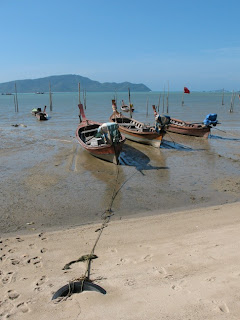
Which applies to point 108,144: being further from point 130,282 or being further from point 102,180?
point 130,282

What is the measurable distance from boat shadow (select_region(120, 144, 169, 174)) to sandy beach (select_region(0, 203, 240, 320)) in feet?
20.2

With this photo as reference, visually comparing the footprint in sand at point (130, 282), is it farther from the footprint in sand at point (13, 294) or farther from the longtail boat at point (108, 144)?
the longtail boat at point (108, 144)

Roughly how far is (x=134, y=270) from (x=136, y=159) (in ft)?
35.5

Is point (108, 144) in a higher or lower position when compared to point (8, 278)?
higher

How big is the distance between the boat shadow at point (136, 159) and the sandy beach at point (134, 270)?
617 cm

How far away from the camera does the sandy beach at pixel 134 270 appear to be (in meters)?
4.03

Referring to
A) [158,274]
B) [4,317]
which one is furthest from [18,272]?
[158,274]

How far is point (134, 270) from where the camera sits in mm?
5137

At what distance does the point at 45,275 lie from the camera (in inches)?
207

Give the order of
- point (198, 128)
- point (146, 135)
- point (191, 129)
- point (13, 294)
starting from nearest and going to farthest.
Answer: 1. point (13, 294)
2. point (146, 135)
3. point (198, 128)
4. point (191, 129)

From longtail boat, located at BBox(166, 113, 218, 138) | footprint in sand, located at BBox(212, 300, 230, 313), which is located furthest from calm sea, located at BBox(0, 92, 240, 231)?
footprint in sand, located at BBox(212, 300, 230, 313)

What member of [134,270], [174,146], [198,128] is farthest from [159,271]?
[198,128]

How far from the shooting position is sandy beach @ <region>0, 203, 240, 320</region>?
403 cm

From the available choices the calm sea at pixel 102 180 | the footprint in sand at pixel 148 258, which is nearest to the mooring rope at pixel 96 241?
the calm sea at pixel 102 180
